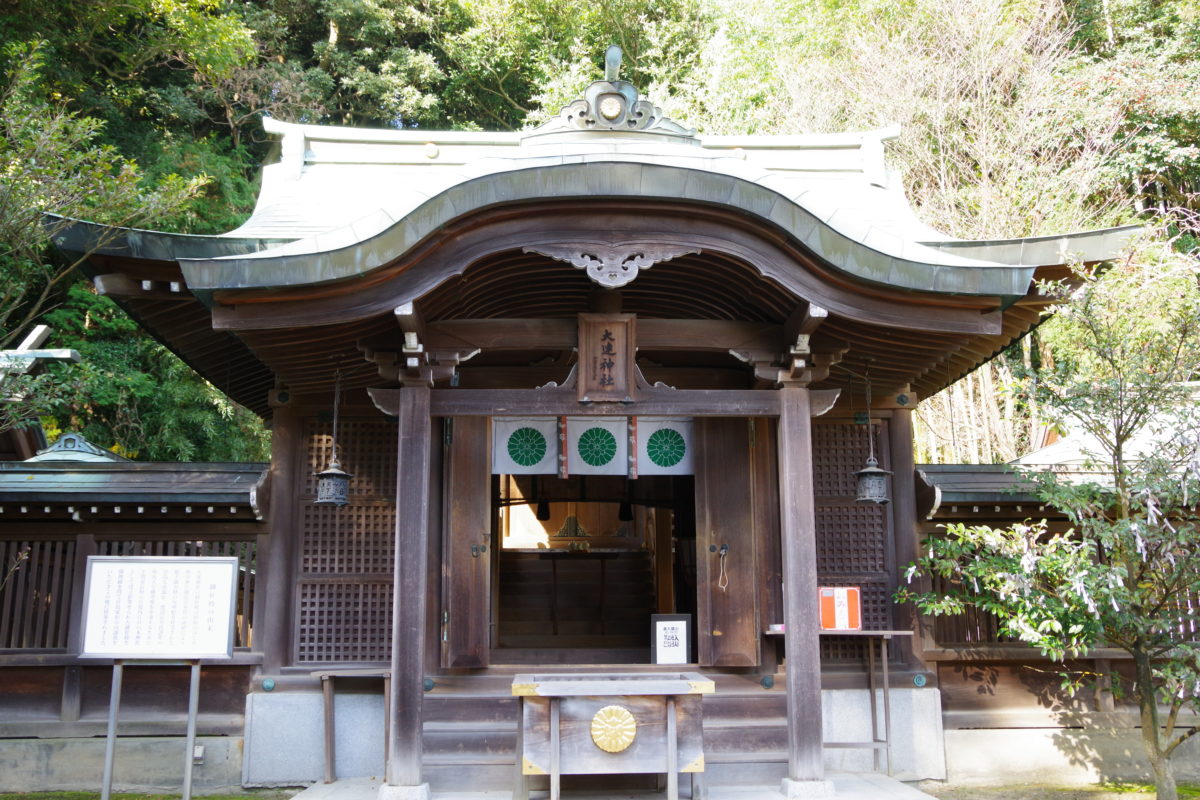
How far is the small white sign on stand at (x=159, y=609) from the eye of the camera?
20.1ft

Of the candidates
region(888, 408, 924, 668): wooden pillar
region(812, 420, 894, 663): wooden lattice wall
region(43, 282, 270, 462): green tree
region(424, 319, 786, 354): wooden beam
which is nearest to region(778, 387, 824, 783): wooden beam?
region(424, 319, 786, 354): wooden beam

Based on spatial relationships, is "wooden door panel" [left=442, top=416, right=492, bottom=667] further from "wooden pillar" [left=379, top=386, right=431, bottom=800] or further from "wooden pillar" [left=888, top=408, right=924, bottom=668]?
"wooden pillar" [left=888, top=408, right=924, bottom=668]

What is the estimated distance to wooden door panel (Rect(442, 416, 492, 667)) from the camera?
7.66m

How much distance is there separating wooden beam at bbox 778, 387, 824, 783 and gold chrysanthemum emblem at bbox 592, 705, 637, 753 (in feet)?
3.87

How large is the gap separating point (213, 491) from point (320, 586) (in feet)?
3.93

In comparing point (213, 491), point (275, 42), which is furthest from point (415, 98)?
point (213, 491)

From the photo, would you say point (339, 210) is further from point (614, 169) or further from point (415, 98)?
point (415, 98)

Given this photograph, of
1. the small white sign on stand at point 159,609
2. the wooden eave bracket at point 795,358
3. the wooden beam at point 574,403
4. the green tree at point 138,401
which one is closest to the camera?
the small white sign on stand at point 159,609

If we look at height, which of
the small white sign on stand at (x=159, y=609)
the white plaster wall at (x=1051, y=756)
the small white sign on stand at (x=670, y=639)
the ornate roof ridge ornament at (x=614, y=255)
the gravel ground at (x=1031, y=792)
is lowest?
the gravel ground at (x=1031, y=792)

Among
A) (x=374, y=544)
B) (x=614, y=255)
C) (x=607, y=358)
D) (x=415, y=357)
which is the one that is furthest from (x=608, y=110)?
(x=374, y=544)

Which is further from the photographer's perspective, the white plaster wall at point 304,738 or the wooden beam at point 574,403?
the white plaster wall at point 304,738

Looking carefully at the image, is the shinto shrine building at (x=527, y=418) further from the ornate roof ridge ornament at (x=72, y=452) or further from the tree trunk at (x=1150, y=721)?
the tree trunk at (x=1150, y=721)

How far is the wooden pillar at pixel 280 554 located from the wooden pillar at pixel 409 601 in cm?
200

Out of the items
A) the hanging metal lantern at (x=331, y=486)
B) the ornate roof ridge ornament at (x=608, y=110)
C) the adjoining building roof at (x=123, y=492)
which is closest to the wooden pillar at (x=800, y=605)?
the ornate roof ridge ornament at (x=608, y=110)
